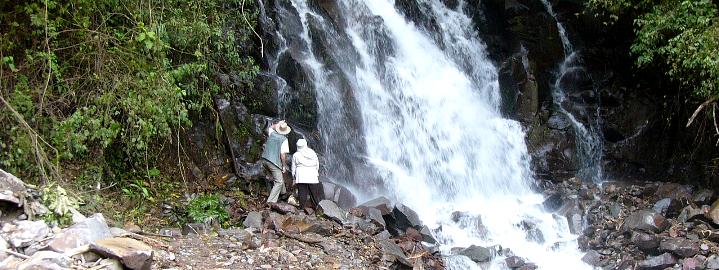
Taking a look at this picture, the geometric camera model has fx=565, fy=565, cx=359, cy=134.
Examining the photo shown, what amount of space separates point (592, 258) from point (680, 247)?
1371 millimetres

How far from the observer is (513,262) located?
31.0 ft

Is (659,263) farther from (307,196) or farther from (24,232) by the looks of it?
(24,232)

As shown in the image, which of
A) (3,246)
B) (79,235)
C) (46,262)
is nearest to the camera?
(46,262)

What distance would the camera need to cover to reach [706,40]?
10008 mm

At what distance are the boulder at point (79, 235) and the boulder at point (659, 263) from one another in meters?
8.01

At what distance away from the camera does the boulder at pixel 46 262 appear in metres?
4.33

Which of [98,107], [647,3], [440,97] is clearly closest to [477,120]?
[440,97]

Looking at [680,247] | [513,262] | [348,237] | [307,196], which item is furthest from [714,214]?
[307,196]

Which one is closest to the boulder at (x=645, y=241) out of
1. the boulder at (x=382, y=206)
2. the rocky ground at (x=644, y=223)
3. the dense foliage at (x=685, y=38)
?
the rocky ground at (x=644, y=223)

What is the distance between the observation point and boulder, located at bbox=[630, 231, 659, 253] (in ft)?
31.2

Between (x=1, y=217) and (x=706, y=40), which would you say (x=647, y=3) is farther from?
(x=1, y=217)

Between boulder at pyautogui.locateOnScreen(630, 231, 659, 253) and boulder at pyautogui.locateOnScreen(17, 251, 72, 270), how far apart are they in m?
8.80

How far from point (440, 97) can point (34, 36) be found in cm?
868

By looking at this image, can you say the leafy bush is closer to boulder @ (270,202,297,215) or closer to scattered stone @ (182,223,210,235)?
scattered stone @ (182,223,210,235)
